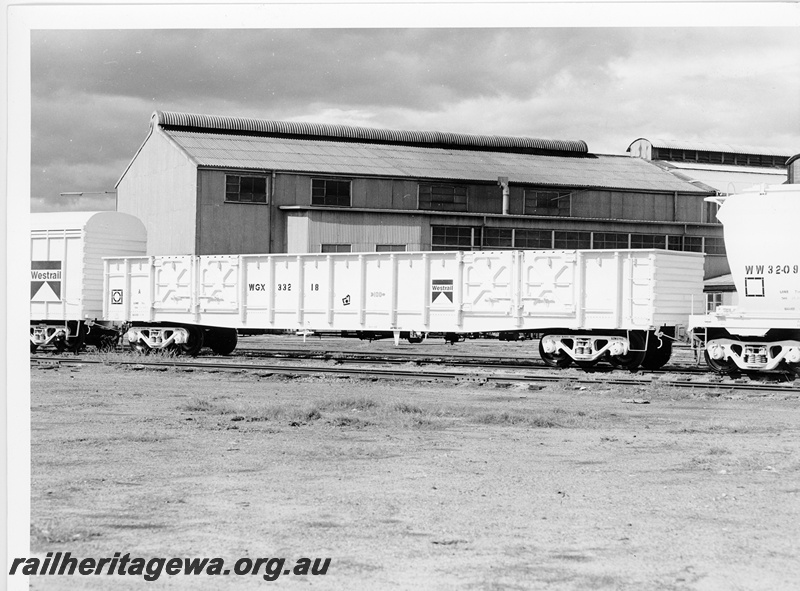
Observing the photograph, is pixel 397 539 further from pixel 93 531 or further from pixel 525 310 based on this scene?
pixel 525 310

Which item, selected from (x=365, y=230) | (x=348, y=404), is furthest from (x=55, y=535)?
(x=365, y=230)

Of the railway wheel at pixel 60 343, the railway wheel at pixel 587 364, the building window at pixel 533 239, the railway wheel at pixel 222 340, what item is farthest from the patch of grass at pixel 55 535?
the building window at pixel 533 239

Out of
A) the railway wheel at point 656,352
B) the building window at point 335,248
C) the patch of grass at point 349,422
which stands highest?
the building window at point 335,248

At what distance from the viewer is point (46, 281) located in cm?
2778

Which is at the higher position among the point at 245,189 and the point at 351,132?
the point at 351,132

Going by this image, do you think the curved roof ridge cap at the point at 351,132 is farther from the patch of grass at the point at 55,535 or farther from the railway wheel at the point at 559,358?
the patch of grass at the point at 55,535

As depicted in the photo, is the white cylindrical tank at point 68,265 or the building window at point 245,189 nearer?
the white cylindrical tank at point 68,265

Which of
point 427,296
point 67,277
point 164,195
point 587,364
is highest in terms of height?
point 164,195

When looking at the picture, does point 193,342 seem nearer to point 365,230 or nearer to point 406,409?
point 406,409

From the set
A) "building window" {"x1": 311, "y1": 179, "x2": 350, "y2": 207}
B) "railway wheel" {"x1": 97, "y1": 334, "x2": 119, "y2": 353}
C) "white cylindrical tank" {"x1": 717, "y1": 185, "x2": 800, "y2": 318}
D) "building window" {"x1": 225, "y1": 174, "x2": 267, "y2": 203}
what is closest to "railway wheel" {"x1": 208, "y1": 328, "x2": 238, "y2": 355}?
"railway wheel" {"x1": 97, "y1": 334, "x2": 119, "y2": 353}

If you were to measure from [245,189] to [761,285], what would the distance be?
2831cm

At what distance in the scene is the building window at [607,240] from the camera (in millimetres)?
48312

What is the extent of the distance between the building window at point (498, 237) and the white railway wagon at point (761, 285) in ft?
87.8

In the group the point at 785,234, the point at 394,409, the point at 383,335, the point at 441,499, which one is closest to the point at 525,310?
the point at 383,335
